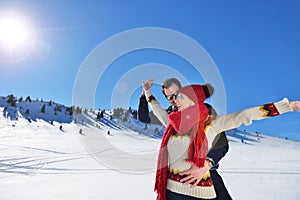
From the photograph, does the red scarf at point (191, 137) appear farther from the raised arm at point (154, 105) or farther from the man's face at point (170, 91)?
the raised arm at point (154, 105)

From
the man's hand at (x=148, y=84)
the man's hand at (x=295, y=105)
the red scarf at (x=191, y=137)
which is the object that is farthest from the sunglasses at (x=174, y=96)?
the man's hand at (x=295, y=105)

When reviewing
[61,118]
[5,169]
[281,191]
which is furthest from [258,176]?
[61,118]

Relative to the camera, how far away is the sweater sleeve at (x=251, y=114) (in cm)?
144

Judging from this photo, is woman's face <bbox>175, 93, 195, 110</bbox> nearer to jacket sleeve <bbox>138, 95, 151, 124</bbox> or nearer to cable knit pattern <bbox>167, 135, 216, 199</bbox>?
cable knit pattern <bbox>167, 135, 216, 199</bbox>

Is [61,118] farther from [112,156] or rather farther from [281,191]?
[281,191]

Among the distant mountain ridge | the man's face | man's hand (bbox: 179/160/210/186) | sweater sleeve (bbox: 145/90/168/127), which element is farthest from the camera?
the distant mountain ridge

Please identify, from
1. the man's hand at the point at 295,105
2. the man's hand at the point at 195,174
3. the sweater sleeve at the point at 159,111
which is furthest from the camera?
the sweater sleeve at the point at 159,111

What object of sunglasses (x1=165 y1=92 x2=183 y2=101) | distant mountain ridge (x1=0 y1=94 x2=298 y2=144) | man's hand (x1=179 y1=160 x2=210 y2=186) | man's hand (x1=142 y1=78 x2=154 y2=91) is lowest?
man's hand (x1=179 y1=160 x2=210 y2=186)

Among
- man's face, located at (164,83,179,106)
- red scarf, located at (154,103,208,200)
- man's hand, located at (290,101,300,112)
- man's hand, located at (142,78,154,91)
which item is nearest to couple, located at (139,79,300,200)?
red scarf, located at (154,103,208,200)

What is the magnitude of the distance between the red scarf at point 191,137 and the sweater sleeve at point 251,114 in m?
0.12

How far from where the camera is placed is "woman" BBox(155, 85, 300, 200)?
168 cm

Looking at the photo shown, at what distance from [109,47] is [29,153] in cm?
606

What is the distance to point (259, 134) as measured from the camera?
56.3ft

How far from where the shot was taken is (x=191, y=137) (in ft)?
5.66
